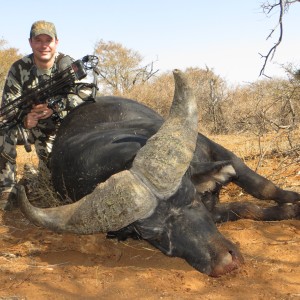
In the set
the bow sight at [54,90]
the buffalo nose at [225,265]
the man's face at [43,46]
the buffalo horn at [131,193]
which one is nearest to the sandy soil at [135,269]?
the buffalo nose at [225,265]

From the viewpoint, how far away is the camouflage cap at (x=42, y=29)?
4.91 metres

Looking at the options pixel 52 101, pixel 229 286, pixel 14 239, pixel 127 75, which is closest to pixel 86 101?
pixel 52 101

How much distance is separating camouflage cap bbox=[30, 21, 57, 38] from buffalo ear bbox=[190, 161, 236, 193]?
2.79m

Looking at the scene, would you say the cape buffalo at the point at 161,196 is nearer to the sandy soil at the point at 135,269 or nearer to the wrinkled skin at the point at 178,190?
the wrinkled skin at the point at 178,190

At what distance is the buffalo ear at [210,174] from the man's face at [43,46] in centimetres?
270

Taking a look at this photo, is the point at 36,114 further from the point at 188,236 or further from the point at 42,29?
the point at 188,236

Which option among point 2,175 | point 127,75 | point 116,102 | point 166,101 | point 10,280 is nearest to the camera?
point 10,280

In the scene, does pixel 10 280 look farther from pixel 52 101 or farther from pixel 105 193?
pixel 52 101

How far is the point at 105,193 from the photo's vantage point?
249 centimetres

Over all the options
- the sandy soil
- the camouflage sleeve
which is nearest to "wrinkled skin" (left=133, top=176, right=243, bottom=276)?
the sandy soil

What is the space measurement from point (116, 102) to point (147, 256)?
1.81 m

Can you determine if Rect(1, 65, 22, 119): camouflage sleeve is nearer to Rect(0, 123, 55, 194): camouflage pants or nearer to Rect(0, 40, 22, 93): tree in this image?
Rect(0, 123, 55, 194): camouflage pants

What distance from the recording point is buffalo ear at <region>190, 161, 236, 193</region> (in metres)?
2.94

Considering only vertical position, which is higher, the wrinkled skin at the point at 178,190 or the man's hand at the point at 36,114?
the man's hand at the point at 36,114
